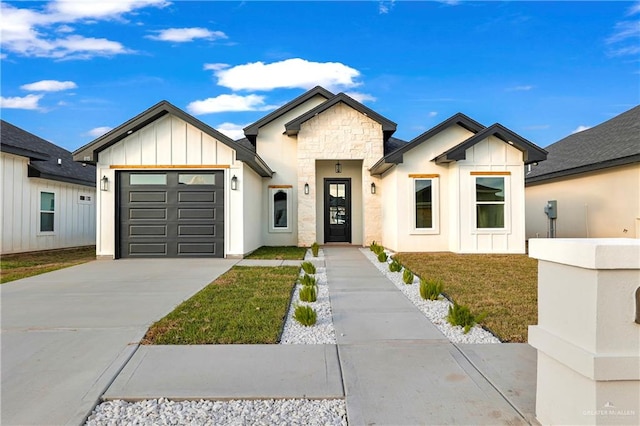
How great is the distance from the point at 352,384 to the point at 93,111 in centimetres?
1775

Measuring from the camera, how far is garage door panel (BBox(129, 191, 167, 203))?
1147cm

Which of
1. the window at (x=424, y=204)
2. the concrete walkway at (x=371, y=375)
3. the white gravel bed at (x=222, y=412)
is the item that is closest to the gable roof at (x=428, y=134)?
the window at (x=424, y=204)

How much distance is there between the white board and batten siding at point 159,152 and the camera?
37.2 ft

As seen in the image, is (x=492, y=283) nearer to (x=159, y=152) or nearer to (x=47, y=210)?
(x=159, y=152)

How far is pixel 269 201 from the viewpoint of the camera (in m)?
15.3

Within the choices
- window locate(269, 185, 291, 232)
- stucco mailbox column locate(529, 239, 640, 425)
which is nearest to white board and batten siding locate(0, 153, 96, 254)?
window locate(269, 185, 291, 232)

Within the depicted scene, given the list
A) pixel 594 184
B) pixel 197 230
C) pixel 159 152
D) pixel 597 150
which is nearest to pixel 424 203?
pixel 594 184

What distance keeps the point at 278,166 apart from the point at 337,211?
312 centimetres

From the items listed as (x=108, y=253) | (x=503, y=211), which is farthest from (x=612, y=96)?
(x=108, y=253)

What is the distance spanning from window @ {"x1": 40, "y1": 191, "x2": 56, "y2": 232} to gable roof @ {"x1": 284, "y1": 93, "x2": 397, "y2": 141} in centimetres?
917

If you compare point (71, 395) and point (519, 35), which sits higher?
point (519, 35)

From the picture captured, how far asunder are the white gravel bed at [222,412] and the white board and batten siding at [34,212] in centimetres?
1302

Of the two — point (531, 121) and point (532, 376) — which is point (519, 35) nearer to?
point (531, 121)

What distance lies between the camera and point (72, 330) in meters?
4.56
